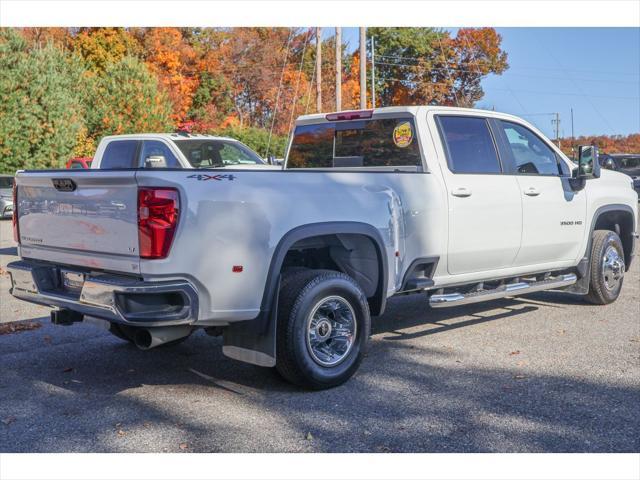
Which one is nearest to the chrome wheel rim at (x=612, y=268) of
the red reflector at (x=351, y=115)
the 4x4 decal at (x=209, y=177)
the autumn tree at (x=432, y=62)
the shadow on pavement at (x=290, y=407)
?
the shadow on pavement at (x=290, y=407)

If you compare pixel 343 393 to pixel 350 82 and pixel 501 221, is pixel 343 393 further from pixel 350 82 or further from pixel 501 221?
pixel 350 82

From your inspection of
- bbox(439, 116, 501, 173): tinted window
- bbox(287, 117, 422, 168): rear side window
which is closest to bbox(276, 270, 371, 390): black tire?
bbox(287, 117, 422, 168): rear side window

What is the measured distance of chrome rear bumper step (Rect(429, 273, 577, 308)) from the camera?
6.29 meters

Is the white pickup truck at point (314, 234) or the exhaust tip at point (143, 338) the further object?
the exhaust tip at point (143, 338)

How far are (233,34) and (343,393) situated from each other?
140 ft

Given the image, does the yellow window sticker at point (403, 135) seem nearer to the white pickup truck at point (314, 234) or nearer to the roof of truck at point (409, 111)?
the white pickup truck at point (314, 234)

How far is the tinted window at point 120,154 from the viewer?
40.7 ft

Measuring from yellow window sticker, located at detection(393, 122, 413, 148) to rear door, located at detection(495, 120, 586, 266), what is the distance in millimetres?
1129

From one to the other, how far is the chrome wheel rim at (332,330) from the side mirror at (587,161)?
3.44m

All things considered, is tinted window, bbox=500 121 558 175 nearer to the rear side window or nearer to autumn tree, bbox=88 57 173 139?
the rear side window

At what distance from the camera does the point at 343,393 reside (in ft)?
17.3

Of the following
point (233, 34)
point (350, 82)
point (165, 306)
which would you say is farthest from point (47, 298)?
point (350, 82)

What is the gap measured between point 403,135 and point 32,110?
82.2 feet

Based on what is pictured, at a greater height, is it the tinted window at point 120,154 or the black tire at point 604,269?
the tinted window at point 120,154
